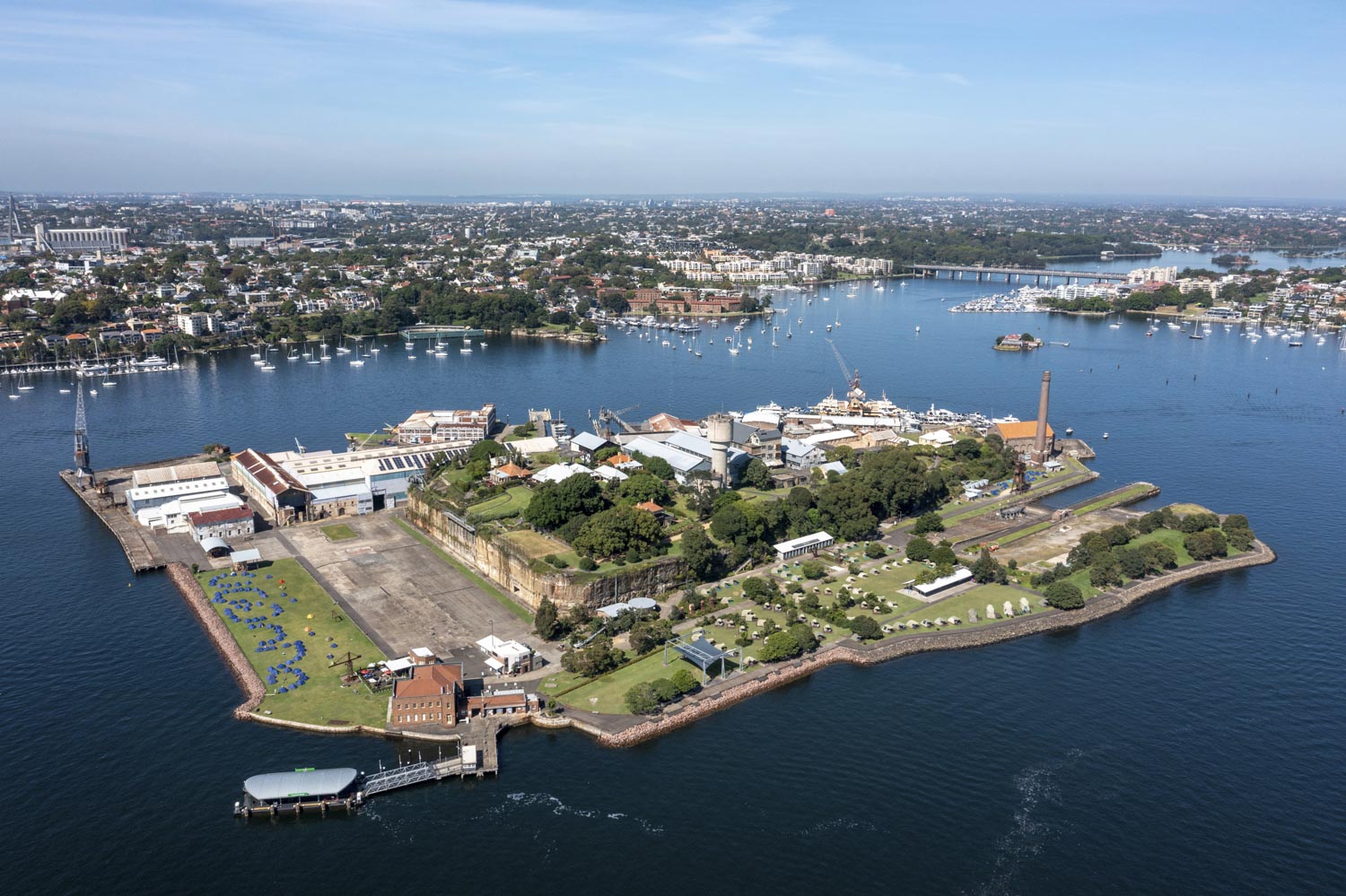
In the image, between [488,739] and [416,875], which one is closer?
[416,875]

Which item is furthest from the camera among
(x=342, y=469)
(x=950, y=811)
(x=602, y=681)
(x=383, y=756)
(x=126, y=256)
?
(x=126, y=256)

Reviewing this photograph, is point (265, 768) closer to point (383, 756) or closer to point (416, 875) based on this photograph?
point (383, 756)

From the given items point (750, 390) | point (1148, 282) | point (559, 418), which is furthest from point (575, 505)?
point (1148, 282)

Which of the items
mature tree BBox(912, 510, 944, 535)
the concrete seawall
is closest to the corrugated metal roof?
the concrete seawall

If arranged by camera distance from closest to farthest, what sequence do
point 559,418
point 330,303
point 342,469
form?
point 342,469 < point 559,418 < point 330,303

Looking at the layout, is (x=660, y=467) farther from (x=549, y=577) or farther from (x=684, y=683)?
(x=684, y=683)

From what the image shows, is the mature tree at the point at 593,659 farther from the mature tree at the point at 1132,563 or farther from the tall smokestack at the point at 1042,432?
the tall smokestack at the point at 1042,432

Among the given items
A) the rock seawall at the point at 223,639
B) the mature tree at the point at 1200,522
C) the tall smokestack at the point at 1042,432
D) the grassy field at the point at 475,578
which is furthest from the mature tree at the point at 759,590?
the tall smokestack at the point at 1042,432
